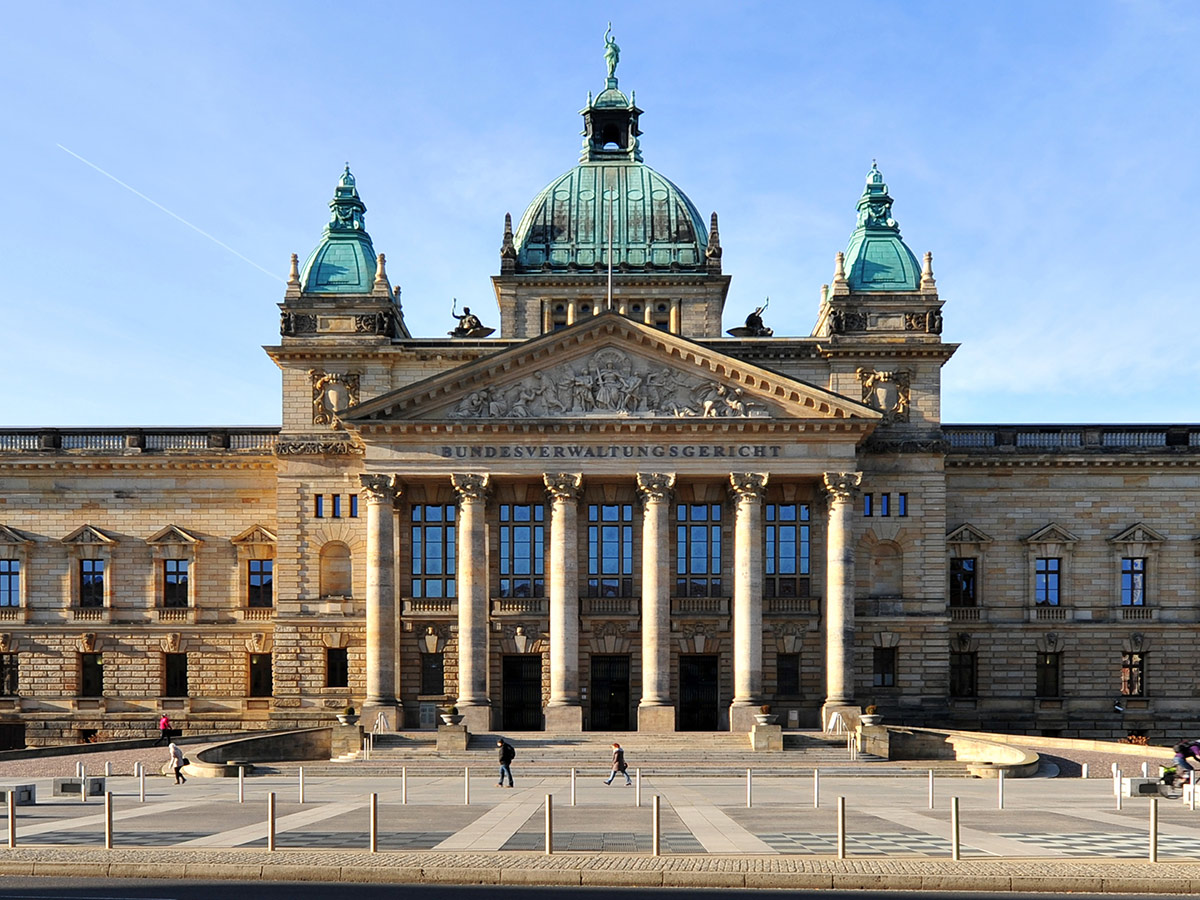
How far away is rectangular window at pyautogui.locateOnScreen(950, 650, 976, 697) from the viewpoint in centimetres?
6394

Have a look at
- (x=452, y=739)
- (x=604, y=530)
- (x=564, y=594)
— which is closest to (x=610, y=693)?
(x=564, y=594)

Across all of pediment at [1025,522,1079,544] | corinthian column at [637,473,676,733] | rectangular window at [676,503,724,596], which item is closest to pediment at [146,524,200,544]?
corinthian column at [637,473,676,733]

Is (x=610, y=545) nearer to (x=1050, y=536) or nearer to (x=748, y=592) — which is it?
(x=748, y=592)

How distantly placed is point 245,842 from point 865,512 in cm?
4150

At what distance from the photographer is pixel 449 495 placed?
60.1 meters

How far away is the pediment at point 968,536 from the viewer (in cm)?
6406

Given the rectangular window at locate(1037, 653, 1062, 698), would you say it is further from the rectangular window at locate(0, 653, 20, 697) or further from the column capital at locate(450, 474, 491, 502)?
the rectangular window at locate(0, 653, 20, 697)

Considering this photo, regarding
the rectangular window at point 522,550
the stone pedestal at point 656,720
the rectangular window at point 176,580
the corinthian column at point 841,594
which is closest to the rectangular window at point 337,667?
the rectangular window at point 522,550

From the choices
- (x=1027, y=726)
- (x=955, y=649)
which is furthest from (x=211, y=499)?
(x=1027, y=726)

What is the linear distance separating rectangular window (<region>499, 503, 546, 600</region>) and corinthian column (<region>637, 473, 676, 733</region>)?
540cm

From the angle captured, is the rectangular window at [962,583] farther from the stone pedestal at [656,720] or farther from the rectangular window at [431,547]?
the rectangular window at [431,547]

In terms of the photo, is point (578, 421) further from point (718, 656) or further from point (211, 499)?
point (211, 499)

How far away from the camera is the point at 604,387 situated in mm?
57062

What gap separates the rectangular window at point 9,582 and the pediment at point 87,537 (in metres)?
3.06
